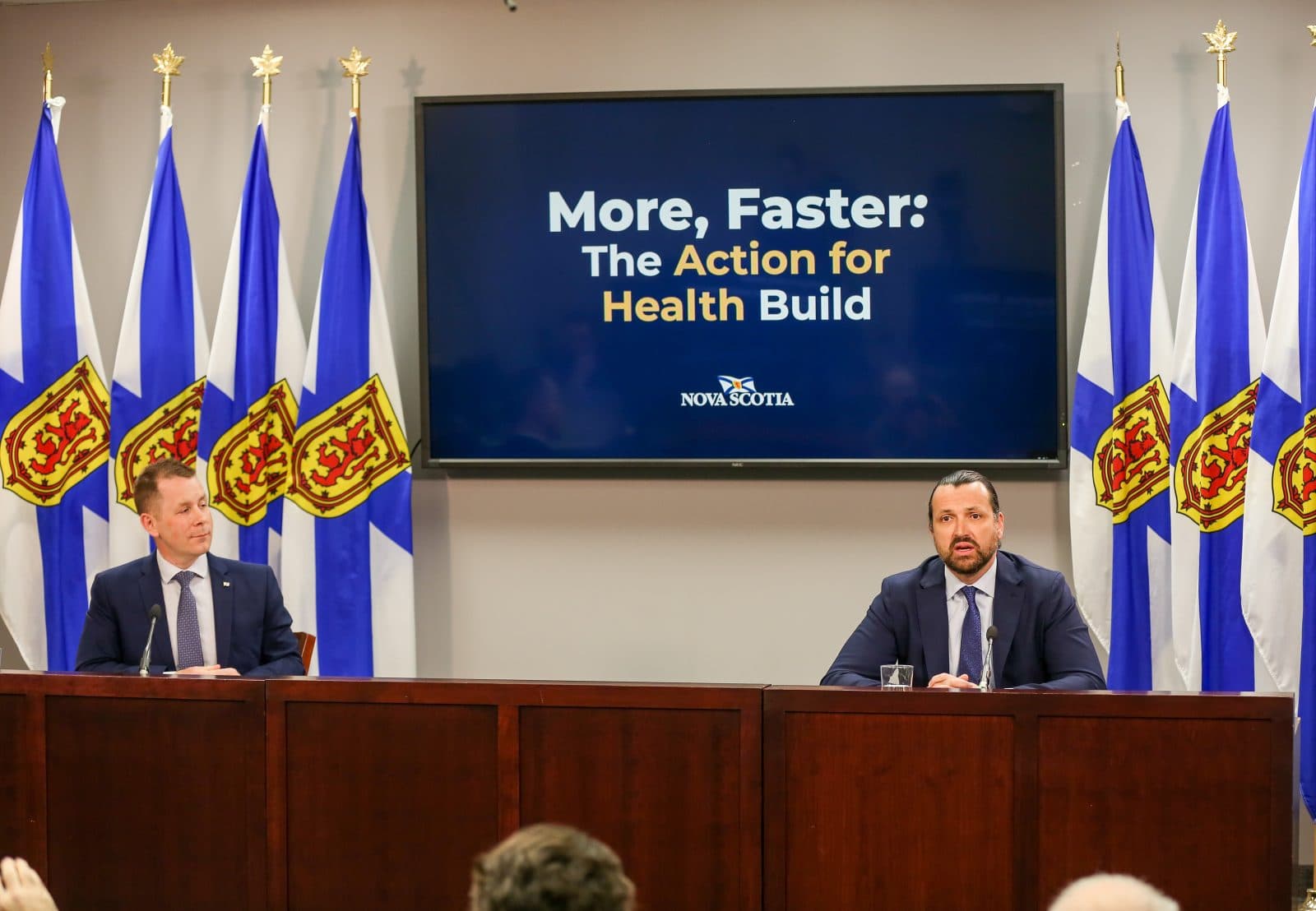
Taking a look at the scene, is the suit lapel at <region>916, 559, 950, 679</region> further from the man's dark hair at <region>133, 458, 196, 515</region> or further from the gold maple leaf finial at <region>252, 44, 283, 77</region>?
the gold maple leaf finial at <region>252, 44, 283, 77</region>

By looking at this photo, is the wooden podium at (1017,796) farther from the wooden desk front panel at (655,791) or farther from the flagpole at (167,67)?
the flagpole at (167,67)

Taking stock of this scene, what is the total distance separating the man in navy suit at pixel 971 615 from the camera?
354 cm

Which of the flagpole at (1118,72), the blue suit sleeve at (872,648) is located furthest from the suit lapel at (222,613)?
the flagpole at (1118,72)

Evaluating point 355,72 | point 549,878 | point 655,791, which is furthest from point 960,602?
point 355,72

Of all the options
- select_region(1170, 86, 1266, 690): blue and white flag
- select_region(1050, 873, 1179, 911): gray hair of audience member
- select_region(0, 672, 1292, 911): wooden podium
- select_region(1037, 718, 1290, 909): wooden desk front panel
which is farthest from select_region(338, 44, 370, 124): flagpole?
select_region(1050, 873, 1179, 911): gray hair of audience member

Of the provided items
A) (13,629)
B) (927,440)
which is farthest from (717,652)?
(13,629)

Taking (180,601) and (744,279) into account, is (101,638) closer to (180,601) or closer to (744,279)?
(180,601)

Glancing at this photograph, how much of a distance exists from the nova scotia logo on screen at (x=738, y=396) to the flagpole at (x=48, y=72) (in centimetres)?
246

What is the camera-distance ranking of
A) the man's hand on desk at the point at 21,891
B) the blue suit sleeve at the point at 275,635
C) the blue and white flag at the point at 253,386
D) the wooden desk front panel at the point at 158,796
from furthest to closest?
the blue and white flag at the point at 253,386
the blue suit sleeve at the point at 275,635
the wooden desk front panel at the point at 158,796
the man's hand on desk at the point at 21,891

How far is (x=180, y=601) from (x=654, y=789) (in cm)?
162

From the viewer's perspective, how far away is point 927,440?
4.68 metres

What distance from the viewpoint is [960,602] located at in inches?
143

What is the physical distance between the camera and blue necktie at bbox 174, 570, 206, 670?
12.4 ft

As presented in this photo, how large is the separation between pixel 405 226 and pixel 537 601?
1401 millimetres
